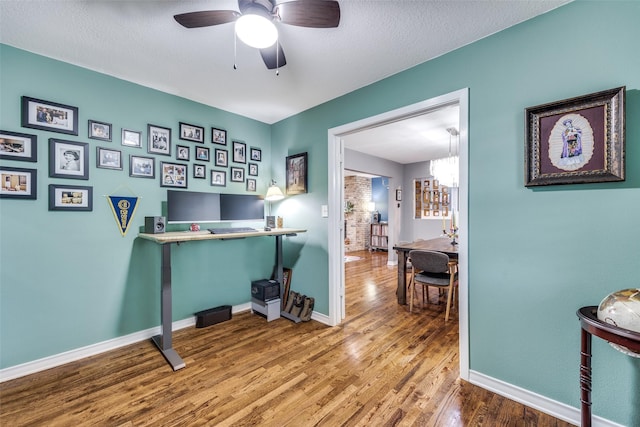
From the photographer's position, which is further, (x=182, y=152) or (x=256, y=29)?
(x=182, y=152)

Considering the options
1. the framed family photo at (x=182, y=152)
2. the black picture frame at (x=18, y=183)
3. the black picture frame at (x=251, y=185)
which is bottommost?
the black picture frame at (x=18, y=183)

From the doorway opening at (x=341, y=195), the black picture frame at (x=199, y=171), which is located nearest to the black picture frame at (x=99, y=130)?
the black picture frame at (x=199, y=171)

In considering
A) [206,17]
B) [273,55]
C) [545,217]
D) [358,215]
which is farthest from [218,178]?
[358,215]

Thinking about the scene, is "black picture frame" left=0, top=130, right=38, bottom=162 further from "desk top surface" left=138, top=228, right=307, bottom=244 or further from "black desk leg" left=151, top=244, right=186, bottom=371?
"black desk leg" left=151, top=244, right=186, bottom=371

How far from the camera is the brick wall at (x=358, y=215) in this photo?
8250 millimetres

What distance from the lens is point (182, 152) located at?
2771 mm

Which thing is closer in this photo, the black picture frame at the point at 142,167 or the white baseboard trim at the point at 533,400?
the white baseboard trim at the point at 533,400

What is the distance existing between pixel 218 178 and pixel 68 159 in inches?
49.4

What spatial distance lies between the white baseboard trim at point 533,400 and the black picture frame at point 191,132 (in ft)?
10.7

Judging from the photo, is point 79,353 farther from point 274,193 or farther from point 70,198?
point 274,193

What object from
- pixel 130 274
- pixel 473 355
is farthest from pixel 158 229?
pixel 473 355

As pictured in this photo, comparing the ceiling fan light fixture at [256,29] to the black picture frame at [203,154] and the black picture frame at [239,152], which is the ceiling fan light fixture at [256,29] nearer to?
the black picture frame at [203,154]

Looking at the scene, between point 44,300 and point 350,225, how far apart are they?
6939 millimetres

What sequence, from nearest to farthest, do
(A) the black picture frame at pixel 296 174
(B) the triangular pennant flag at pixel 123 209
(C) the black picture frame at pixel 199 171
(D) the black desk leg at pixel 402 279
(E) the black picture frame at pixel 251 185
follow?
(B) the triangular pennant flag at pixel 123 209 < (C) the black picture frame at pixel 199 171 < (A) the black picture frame at pixel 296 174 < (E) the black picture frame at pixel 251 185 < (D) the black desk leg at pixel 402 279
